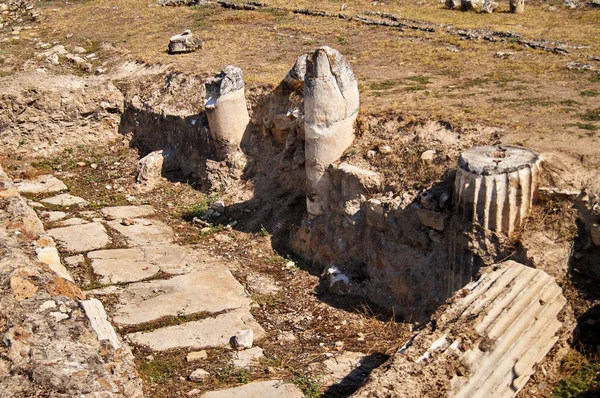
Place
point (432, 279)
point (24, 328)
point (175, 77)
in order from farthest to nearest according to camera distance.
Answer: point (175, 77) < point (432, 279) < point (24, 328)

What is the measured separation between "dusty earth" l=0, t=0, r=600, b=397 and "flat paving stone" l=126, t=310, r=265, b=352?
0.10 m

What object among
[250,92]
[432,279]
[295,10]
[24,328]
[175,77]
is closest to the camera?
[24,328]

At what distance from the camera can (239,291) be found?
7406 millimetres

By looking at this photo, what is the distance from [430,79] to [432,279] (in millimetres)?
4298

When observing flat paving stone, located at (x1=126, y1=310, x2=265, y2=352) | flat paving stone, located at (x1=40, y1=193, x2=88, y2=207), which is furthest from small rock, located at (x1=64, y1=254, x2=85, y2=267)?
flat paving stone, located at (x1=40, y1=193, x2=88, y2=207)

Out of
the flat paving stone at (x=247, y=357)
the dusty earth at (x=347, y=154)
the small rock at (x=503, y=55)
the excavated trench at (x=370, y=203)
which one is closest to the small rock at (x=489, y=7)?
the dusty earth at (x=347, y=154)

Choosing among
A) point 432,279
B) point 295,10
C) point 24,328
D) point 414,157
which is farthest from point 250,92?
point 295,10

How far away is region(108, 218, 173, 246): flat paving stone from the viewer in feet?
28.3

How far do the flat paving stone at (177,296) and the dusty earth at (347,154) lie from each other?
0.28 feet

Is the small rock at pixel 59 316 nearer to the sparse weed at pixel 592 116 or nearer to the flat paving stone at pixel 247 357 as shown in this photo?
the flat paving stone at pixel 247 357

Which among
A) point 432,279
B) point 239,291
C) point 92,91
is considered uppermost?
point 92,91

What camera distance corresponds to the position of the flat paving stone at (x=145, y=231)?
862cm

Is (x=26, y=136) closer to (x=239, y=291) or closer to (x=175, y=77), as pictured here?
(x=175, y=77)

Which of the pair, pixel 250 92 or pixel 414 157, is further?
pixel 250 92
